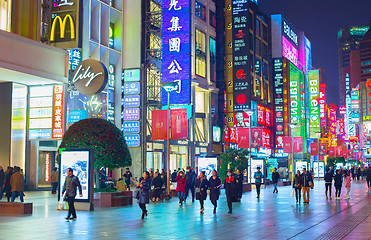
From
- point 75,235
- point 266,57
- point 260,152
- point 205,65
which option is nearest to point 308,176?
point 75,235

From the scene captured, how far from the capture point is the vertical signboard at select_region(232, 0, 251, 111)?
68188mm

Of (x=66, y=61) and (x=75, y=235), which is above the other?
(x=66, y=61)

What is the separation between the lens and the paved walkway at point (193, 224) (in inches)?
569

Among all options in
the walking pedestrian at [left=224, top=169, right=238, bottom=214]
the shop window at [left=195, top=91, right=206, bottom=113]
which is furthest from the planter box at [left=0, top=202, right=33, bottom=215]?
the shop window at [left=195, top=91, right=206, bottom=113]

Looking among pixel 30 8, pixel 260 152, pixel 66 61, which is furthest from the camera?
pixel 260 152

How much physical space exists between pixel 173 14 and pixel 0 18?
20.2m

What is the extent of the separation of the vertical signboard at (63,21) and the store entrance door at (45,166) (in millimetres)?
11630

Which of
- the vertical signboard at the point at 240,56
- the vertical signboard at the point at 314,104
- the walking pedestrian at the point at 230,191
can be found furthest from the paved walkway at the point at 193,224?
the vertical signboard at the point at 314,104

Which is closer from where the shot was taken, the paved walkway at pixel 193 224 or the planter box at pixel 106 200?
the paved walkway at pixel 193 224

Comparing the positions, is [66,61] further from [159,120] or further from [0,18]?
[159,120]

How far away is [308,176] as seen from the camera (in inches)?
1049

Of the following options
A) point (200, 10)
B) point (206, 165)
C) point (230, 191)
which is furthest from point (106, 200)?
point (200, 10)

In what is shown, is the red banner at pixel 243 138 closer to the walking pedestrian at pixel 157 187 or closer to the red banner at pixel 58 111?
the red banner at pixel 58 111

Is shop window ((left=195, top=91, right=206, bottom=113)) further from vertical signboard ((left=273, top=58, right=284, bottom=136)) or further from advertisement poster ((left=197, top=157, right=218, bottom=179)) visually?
vertical signboard ((left=273, top=58, right=284, bottom=136))
